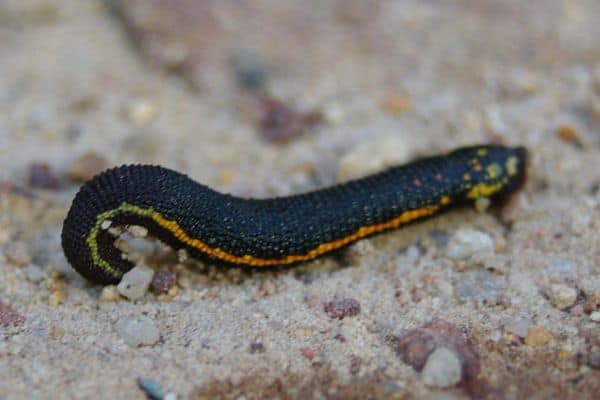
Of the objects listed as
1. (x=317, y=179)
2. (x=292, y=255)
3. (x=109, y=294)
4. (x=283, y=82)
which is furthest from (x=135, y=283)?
(x=283, y=82)

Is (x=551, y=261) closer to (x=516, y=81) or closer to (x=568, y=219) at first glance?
(x=568, y=219)

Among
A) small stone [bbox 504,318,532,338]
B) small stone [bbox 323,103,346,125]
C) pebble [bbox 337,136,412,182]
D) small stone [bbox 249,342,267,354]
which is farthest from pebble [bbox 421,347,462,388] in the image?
small stone [bbox 323,103,346,125]

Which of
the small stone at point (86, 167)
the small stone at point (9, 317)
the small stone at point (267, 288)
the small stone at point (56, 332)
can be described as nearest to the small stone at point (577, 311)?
the small stone at point (267, 288)

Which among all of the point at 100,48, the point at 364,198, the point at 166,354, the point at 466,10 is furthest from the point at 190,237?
the point at 466,10

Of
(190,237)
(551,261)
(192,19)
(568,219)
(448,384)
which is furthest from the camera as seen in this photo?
(192,19)

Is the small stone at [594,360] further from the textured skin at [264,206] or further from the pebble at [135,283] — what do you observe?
the pebble at [135,283]

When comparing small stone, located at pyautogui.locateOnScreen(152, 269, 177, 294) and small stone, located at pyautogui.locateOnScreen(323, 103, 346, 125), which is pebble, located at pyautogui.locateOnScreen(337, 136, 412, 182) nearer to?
small stone, located at pyautogui.locateOnScreen(323, 103, 346, 125)

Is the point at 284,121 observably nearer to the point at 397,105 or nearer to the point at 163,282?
the point at 397,105
